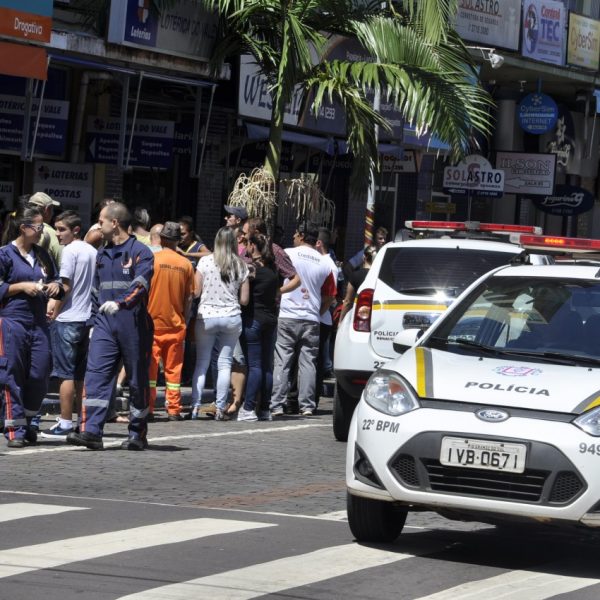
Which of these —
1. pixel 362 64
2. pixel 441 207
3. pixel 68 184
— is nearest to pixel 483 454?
pixel 362 64

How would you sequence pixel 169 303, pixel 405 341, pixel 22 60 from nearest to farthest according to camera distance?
pixel 405 341
pixel 169 303
pixel 22 60

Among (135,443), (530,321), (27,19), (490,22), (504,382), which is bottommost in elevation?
(135,443)

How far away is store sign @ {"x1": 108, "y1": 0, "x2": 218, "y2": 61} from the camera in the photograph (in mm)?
19625

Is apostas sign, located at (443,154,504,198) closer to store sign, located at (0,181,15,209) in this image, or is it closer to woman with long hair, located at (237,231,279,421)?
store sign, located at (0,181,15,209)

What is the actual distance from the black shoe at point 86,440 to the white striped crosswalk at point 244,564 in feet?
10.6

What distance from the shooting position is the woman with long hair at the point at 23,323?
11930 mm

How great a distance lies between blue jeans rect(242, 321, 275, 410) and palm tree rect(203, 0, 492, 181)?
4646mm

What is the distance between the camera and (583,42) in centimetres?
3397

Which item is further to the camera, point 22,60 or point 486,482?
point 22,60

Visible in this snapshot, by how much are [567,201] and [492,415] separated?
28711mm

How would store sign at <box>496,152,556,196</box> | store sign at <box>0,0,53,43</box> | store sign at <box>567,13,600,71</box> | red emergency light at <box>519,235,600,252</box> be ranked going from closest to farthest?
red emergency light at <box>519,235,600,252</box>
store sign at <box>0,0,53,43</box>
store sign at <box>496,152,556,196</box>
store sign at <box>567,13,600,71</box>

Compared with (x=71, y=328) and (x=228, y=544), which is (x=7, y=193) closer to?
(x=71, y=328)

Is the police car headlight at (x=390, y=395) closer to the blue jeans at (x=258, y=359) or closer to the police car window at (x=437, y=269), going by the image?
the police car window at (x=437, y=269)

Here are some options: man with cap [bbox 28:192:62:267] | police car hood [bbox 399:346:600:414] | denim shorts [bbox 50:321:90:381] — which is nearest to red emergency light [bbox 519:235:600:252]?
denim shorts [bbox 50:321:90:381]
